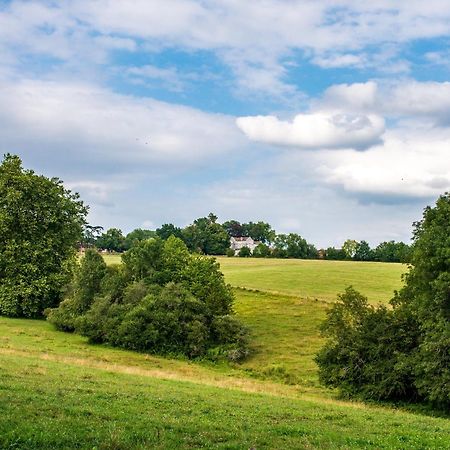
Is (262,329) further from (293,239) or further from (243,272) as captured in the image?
(293,239)

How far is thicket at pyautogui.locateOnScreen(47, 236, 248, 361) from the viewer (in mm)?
50281

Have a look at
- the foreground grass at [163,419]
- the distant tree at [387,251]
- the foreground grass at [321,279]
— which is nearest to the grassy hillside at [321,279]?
the foreground grass at [321,279]

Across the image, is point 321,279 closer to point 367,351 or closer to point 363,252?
point 367,351

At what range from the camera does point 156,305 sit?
2055 inches

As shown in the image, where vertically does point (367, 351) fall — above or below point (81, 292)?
below

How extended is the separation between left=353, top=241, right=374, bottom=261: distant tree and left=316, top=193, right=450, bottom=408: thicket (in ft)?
490

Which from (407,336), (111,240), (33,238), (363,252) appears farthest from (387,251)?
(407,336)

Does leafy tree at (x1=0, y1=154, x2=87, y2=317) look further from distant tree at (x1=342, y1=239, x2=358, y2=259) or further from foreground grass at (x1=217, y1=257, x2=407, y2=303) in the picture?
distant tree at (x1=342, y1=239, x2=358, y2=259)

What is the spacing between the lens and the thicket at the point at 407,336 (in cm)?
2983

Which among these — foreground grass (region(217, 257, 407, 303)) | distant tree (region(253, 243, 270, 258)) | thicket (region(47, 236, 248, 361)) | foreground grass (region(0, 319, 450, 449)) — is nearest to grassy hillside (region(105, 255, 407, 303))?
foreground grass (region(217, 257, 407, 303))

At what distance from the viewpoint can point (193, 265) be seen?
60094mm

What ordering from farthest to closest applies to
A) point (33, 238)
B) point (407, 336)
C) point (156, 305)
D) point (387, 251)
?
point (387, 251)
point (33, 238)
point (156, 305)
point (407, 336)

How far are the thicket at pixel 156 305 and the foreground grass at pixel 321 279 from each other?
26820mm

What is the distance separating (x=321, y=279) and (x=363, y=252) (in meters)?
90.0
